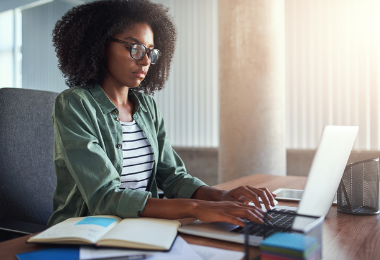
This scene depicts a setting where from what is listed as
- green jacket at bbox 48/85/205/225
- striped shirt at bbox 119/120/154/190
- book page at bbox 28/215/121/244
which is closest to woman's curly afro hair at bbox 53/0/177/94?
green jacket at bbox 48/85/205/225

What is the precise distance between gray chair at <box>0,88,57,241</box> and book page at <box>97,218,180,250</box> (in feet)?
1.95

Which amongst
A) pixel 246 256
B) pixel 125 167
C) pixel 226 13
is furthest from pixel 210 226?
pixel 226 13

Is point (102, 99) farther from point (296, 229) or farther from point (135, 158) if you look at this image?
point (296, 229)

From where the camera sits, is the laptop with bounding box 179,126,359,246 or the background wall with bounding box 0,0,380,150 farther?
the background wall with bounding box 0,0,380,150

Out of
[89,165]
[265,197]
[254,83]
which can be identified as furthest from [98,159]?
[254,83]

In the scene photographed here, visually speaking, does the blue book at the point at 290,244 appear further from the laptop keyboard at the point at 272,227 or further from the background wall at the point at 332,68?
the background wall at the point at 332,68

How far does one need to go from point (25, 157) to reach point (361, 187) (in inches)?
45.3

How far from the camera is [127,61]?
1.35 m

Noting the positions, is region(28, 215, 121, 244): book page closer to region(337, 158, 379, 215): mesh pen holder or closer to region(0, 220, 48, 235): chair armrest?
region(0, 220, 48, 235): chair armrest

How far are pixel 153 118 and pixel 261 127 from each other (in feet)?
6.87

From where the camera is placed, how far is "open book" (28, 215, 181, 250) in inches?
28.0

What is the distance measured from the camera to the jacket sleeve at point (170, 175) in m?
1.37

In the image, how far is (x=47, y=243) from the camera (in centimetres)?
75

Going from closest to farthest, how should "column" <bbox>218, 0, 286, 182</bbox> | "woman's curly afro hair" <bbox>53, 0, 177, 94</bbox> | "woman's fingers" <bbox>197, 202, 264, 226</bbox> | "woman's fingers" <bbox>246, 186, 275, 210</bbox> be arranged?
"woman's fingers" <bbox>197, 202, 264, 226</bbox> → "woman's fingers" <bbox>246, 186, 275, 210</bbox> → "woman's curly afro hair" <bbox>53, 0, 177, 94</bbox> → "column" <bbox>218, 0, 286, 182</bbox>
